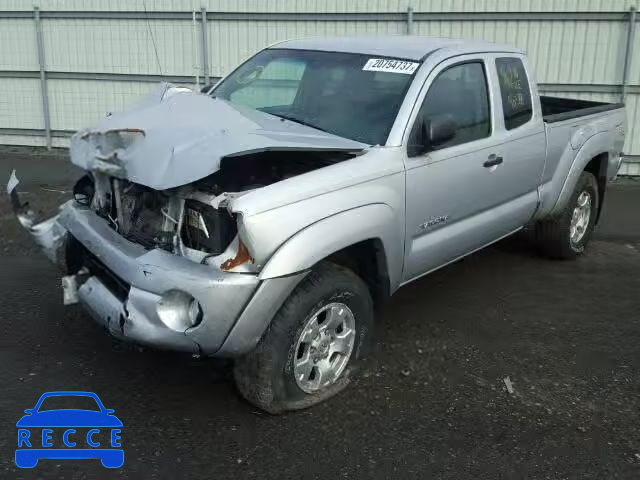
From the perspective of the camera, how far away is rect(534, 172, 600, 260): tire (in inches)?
237

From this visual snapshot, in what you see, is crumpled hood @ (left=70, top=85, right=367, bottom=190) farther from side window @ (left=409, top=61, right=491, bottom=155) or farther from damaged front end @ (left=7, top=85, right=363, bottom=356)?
side window @ (left=409, top=61, right=491, bottom=155)

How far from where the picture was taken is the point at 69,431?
3.46 m

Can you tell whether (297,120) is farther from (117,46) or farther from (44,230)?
(117,46)

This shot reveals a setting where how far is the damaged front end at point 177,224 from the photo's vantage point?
125 inches

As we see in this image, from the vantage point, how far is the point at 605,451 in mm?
3391

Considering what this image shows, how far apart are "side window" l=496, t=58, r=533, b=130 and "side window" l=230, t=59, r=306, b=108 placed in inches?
59.1

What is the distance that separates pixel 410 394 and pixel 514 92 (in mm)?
2549

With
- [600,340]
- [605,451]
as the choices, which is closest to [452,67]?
[600,340]

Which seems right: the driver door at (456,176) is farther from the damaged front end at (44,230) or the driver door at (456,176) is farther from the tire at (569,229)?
the damaged front end at (44,230)

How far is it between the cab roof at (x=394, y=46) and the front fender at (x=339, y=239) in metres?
1.24

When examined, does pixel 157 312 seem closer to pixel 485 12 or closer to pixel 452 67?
pixel 452 67

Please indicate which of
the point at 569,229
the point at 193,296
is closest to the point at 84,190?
the point at 193,296

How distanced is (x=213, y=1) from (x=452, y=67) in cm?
701

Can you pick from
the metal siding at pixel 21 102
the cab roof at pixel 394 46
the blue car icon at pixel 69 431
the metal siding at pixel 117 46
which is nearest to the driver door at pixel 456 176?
the cab roof at pixel 394 46
